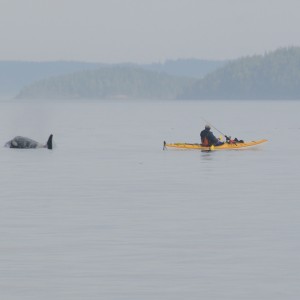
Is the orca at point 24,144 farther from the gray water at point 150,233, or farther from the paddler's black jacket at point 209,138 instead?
the gray water at point 150,233

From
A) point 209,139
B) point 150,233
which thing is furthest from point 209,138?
point 150,233

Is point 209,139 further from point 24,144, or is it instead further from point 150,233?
point 150,233

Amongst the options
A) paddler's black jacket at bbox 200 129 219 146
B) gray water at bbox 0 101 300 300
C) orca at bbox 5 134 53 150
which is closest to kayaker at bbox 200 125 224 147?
paddler's black jacket at bbox 200 129 219 146

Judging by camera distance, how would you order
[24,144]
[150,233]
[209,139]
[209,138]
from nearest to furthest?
[150,233] → [209,138] → [209,139] → [24,144]

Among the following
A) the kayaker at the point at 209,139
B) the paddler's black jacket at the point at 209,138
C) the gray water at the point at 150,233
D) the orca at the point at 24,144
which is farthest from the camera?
the orca at the point at 24,144

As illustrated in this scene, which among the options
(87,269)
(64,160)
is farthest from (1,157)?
(87,269)

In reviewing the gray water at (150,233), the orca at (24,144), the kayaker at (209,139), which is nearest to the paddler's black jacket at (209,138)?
the kayaker at (209,139)

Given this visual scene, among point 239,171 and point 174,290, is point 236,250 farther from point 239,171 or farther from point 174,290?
point 239,171

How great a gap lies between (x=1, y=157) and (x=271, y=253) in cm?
4142

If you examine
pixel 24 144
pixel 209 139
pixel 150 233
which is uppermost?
pixel 209 139

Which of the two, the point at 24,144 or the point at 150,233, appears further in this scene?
the point at 24,144

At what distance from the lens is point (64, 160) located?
209 feet

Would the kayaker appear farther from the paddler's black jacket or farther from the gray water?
the gray water

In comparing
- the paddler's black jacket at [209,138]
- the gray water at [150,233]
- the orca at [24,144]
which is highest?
the paddler's black jacket at [209,138]
